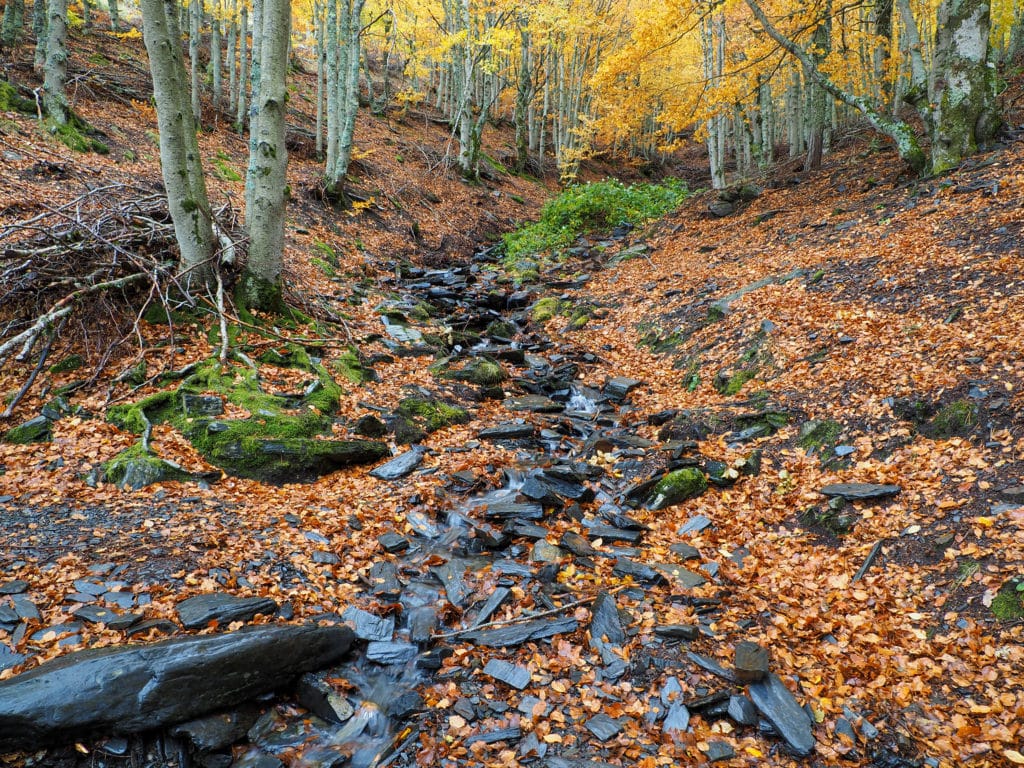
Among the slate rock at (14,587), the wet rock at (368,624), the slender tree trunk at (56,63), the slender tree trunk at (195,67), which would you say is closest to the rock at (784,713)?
the wet rock at (368,624)

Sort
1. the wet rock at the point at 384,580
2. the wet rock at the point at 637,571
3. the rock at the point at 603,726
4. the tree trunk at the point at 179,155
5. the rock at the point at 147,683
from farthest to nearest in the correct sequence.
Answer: the tree trunk at the point at 179,155, the wet rock at the point at 637,571, the wet rock at the point at 384,580, the rock at the point at 603,726, the rock at the point at 147,683

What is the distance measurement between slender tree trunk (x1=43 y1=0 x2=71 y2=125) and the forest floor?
3.44 ft

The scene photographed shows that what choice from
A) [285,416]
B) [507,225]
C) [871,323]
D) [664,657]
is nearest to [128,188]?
[285,416]

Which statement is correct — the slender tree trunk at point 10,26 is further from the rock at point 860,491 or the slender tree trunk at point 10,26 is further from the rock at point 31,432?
the rock at point 860,491

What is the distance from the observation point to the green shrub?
19875mm

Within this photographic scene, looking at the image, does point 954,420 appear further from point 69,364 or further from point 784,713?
point 69,364

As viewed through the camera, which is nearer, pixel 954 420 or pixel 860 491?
pixel 860 491

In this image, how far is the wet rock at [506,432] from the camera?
26.7ft

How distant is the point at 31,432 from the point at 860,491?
8.69 metres

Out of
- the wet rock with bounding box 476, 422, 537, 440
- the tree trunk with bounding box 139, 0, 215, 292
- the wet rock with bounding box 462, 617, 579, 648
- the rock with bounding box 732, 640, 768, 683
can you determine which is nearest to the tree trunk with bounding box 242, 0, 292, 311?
the tree trunk with bounding box 139, 0, 215, 292

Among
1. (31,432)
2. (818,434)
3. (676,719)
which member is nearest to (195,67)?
(31,432)

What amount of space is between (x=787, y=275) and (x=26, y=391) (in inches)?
485

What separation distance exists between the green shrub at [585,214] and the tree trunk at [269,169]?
11463mm

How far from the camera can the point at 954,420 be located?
5664 millimetres
